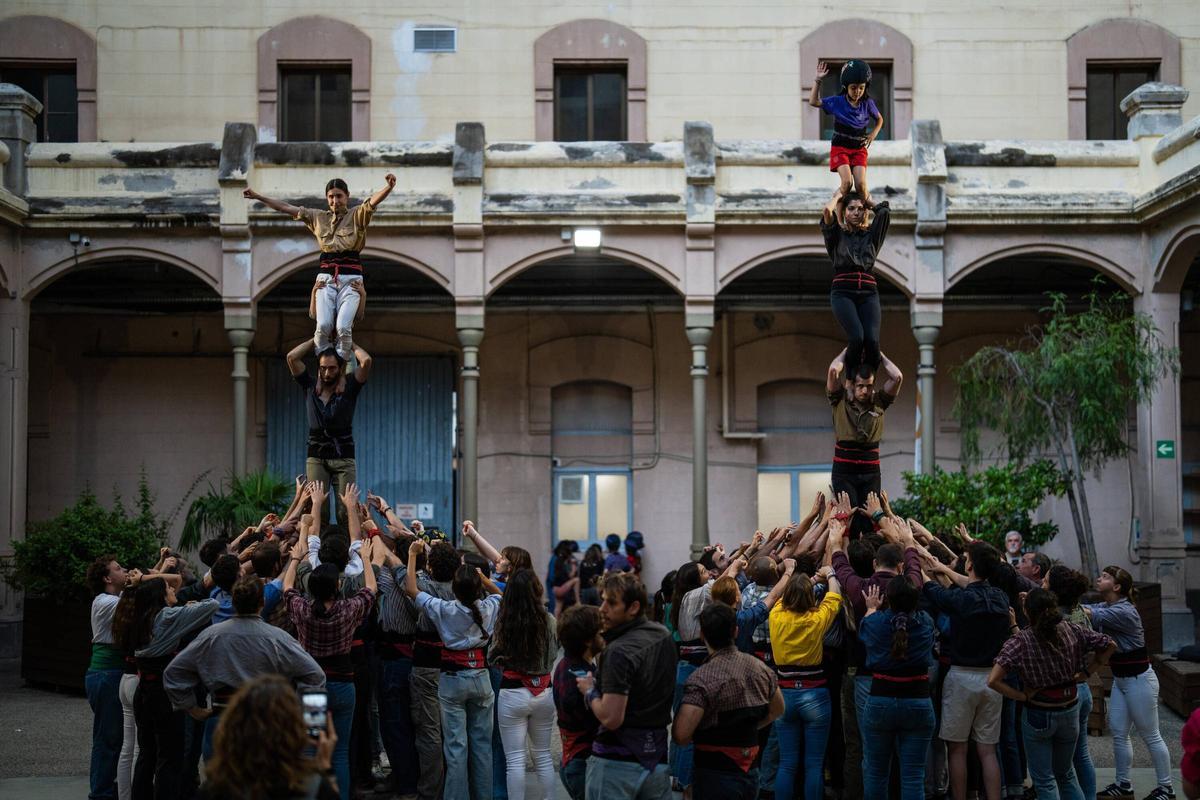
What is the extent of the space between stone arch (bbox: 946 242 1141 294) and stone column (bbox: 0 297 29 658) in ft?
39.5

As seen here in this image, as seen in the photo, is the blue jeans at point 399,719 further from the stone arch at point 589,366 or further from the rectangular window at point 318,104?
the rectangular window at point 318,104

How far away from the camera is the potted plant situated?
15.0m

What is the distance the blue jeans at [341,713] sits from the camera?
27.5 feet

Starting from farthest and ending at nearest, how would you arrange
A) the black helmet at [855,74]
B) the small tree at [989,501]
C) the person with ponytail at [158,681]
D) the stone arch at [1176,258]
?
1. the stone arch at [1176,258]
2. the small tree at [989,501]
3. the black helmet at [855,74]
4. the person with ponytail at [158,681]

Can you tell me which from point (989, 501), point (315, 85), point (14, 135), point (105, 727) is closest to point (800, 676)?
point (105, 727)

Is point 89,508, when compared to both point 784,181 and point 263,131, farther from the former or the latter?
point 784,181

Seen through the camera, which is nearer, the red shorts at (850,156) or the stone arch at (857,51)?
the red shorts at (850,156)

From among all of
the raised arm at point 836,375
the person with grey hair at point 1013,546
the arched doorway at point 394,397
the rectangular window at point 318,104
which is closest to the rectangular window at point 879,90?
the arched doorway at point 394,397

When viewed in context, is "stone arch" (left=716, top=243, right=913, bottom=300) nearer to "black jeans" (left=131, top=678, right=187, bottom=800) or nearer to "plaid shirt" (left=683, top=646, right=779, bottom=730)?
"black jeans" (left=131, top=678, right=187, bottom=800)

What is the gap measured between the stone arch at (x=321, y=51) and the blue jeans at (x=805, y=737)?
46.5 ft

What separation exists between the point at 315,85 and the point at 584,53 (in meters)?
4.17

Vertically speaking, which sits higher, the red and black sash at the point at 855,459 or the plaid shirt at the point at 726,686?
the red and black sash at the point at 855,459

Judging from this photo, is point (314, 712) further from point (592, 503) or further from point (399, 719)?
point (592, 503)

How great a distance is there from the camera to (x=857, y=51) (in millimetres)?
20578
